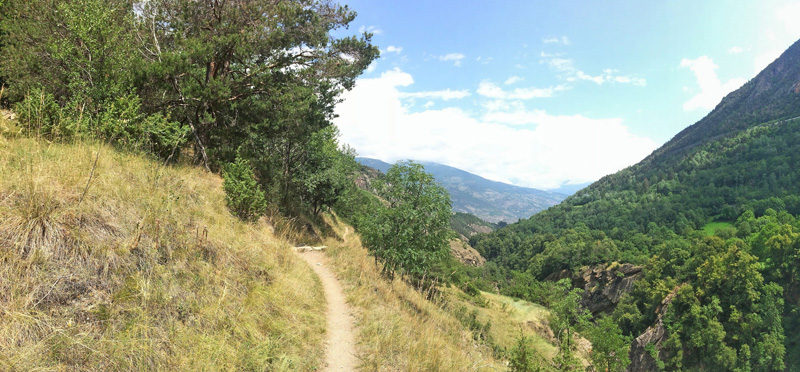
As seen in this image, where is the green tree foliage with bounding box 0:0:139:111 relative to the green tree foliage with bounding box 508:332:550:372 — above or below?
above

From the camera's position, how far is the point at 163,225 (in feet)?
18.4

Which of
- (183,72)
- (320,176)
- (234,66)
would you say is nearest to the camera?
(183,72)

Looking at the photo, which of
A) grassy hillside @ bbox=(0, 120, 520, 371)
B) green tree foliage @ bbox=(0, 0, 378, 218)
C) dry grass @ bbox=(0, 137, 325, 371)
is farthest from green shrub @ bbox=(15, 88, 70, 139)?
grassy hillside @ bbox=(0, 120, 520, 371)

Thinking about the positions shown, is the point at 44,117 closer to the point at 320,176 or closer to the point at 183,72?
the point at 183,72

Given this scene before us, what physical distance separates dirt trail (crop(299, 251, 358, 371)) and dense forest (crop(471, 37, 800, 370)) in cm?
6555

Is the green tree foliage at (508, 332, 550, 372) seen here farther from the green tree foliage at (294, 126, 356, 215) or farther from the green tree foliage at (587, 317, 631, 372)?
the green tree foliage at (294, 126, 356, 215)

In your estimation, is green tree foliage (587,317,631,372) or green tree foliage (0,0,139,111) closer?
green tree foliage (0,0,139,111)

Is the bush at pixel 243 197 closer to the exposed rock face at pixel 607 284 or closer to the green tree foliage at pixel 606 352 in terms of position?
the green tree foliage at pixel 606 352

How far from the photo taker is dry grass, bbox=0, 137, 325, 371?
3293 mm

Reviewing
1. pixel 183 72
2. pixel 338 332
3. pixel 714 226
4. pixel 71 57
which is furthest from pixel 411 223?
pixel 714 226

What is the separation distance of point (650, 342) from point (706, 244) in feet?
87.1

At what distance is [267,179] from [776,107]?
927 feet

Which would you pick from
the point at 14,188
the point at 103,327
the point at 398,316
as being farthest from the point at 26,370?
the point at 398,316

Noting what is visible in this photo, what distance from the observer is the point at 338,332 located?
6.96 metres
